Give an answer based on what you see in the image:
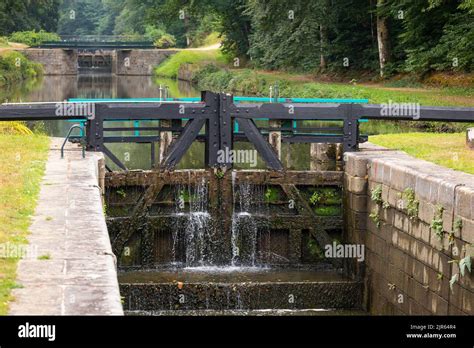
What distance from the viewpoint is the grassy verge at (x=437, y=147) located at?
562 inches

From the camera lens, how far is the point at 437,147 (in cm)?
1652

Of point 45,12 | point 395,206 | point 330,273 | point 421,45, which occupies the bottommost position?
point 330,273

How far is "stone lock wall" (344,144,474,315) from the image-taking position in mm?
11453

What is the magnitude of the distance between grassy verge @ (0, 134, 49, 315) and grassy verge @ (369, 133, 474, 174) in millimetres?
5398

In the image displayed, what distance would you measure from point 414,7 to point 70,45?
4421cm

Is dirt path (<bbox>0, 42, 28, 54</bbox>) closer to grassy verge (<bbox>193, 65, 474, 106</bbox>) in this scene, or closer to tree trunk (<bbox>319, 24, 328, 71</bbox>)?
grassy verge (<bbox>193, 65, 474, 106</bbox>)

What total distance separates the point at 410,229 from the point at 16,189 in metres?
4.88

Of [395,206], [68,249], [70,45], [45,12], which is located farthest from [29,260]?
[45,12]

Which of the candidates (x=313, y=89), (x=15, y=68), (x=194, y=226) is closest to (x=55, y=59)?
(x=15, y=68)

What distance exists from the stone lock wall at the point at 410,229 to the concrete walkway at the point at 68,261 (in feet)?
12.5

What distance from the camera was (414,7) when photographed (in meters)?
35.9

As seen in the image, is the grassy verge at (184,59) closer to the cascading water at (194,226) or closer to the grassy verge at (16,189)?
the cascading water at (194,226)
